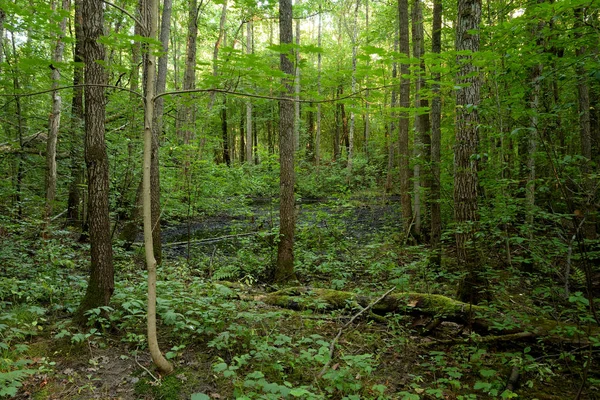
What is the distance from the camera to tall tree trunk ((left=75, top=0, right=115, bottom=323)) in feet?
12.8

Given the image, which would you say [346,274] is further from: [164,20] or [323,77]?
[164,20]

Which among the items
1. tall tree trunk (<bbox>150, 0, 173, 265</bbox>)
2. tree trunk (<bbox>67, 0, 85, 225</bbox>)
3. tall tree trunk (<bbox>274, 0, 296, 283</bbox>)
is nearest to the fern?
tall tree trunk (<bbox>274, 0, 296, 283</bbox>)

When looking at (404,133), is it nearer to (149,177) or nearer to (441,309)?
(441,309)

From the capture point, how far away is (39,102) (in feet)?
33.3

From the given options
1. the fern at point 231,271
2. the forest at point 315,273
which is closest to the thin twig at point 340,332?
the forest at point 315,273

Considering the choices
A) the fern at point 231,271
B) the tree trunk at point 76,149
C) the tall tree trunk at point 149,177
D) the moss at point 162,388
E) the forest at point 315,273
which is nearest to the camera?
the tall tree trunk at point 149,177

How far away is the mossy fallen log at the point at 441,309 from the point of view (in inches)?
142

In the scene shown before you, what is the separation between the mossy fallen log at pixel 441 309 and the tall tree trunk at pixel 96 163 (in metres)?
2.44

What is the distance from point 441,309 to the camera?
4.63 meters

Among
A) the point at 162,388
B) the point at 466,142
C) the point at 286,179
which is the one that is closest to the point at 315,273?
the point at 286,179

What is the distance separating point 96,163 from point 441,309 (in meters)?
4.65

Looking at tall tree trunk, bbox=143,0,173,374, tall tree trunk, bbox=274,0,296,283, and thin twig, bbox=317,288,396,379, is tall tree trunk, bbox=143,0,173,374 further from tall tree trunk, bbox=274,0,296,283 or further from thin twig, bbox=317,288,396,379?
tall tree trunk, bbox=274,0,296,283

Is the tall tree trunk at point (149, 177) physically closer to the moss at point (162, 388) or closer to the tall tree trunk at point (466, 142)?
the moss at point (162, 388)

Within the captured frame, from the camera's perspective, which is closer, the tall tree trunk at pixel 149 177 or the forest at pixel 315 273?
the tall tree trunk at pixel 149 177
